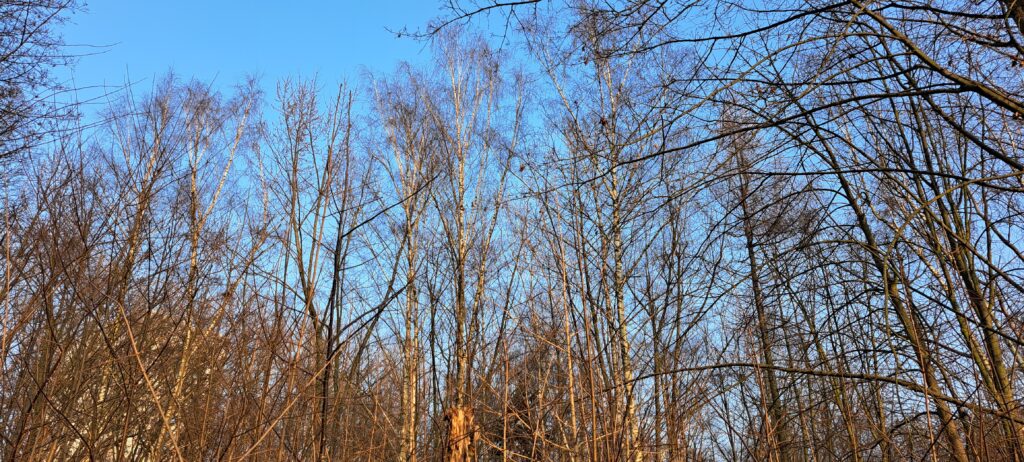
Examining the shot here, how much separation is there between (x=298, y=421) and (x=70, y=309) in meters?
1.49

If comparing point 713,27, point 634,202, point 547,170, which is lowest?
point 547,170

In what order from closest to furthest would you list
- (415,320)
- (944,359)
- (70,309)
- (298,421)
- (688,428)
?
(298,421) → (688,428) → (70,309) → (944,359) → (415,320)

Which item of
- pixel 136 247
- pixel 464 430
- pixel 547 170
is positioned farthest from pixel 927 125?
pixel 136 247

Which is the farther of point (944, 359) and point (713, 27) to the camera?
point (944, 359)

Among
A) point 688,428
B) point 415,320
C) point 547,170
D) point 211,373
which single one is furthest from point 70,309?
point 415,320

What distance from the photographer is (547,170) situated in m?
2.79

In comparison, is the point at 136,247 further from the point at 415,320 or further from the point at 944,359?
the point at 415,320

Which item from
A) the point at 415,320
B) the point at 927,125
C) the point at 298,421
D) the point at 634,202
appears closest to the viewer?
the point at 298,421

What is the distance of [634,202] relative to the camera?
24.5 ft

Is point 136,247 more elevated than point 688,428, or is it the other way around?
point 136,247

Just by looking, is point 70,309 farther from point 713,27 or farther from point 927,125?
point 927,125

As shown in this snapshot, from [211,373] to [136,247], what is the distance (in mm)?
1411

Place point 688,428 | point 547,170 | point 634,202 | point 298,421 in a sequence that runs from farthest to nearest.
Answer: point 634,202 < point 547,170 < point 688,428 < point 298,421

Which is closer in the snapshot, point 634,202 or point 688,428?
point 688,428
